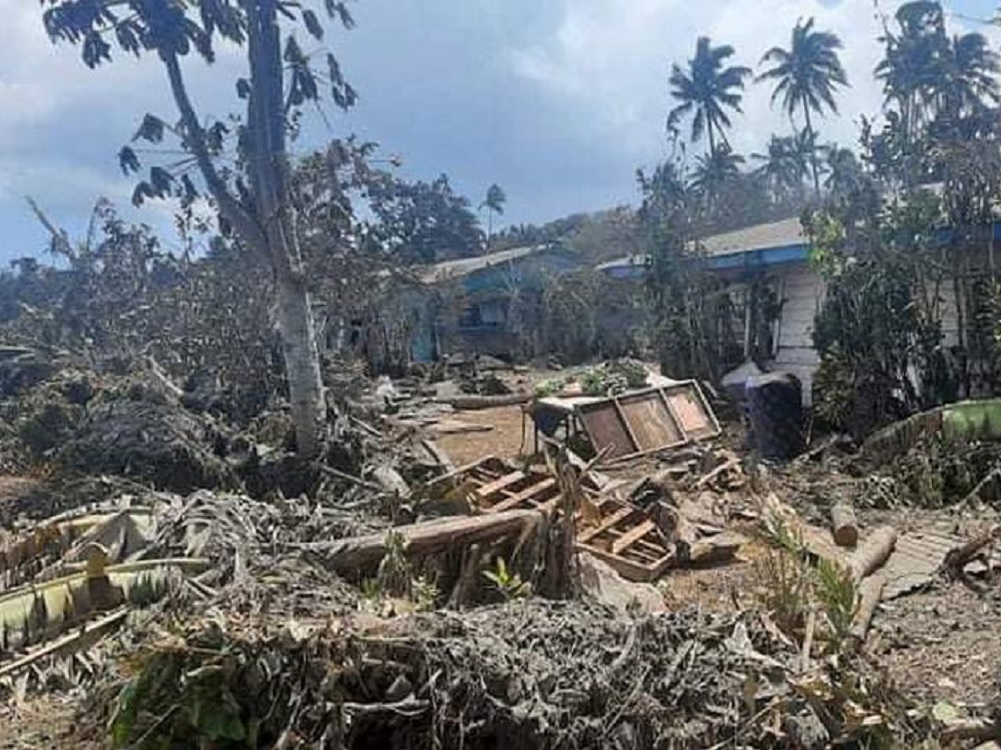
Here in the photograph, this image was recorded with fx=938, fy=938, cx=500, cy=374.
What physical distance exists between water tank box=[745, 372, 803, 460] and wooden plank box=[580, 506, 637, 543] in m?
3.85

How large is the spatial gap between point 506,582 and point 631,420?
6.87 meters

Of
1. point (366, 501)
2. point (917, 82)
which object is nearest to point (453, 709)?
point (366, 501)

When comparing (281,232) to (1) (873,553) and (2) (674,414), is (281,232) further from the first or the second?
(1) (873,553)

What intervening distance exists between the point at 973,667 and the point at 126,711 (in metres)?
4.04

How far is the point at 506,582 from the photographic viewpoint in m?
4.81

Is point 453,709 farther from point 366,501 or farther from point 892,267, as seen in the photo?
Answer: point 892,267

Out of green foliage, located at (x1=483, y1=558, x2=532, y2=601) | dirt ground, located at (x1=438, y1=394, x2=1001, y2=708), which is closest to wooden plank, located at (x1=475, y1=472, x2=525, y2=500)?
dirt ground, located at (x1=438, y1=394, x2=1001, y2=708)

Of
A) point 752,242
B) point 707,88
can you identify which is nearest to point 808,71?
point 707,88

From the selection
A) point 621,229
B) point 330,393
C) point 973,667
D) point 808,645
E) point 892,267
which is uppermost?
point 621,229

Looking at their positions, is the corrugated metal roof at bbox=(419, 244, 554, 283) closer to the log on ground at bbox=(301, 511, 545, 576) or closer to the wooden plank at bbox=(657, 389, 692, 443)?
the wooden plank at bbox=(657, 389, 692, 443)

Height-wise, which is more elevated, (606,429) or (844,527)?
(606,429)

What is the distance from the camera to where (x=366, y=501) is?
8086 millimetres

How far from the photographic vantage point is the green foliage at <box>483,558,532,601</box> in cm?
470

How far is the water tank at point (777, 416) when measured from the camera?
1109 centimetres
